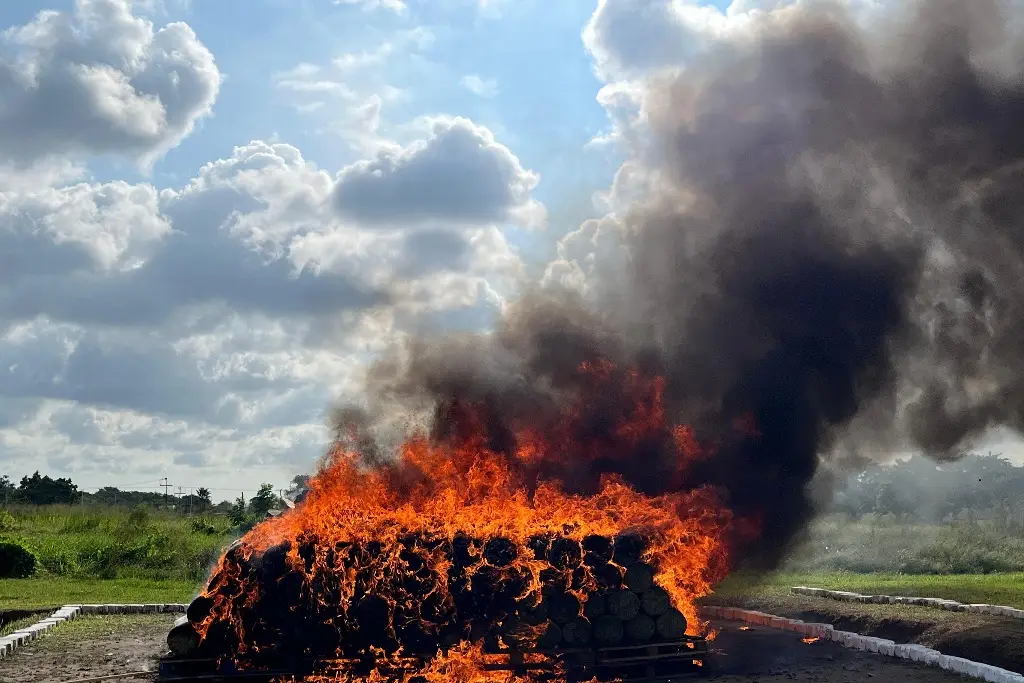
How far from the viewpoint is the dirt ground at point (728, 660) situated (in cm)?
1731

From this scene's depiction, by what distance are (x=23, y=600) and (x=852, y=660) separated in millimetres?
24839

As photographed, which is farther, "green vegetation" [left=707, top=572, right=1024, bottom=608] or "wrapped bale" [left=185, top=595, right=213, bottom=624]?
"green vegetation" [left=707, top=572, right=1024, bottom=608]

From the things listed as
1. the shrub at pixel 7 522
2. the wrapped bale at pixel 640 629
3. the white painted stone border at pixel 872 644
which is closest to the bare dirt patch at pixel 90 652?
the wrapped bale at pixel 640 629

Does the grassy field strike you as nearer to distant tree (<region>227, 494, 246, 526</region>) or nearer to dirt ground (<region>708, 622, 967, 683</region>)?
distant tree (<region>227, 494, 246, 526</region>)

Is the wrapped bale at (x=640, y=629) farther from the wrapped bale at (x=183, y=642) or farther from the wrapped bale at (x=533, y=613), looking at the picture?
the wrapped bale at (x=183, y=642)

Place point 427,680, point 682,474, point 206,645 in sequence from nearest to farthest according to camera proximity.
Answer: point 427,680 → point 206,645 → point 682,474

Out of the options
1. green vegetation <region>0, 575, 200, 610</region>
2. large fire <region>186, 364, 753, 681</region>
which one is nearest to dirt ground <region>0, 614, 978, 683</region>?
large fire <region>186, 364, 753, 681</region>

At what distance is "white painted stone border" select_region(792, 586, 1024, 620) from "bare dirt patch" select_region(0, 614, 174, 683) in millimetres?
18266

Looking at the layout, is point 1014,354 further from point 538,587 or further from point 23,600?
point 23,600

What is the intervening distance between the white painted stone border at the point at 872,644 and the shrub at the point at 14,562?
1057 inches

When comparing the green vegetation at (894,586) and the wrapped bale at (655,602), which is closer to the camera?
the wrapped bale at (655,602)

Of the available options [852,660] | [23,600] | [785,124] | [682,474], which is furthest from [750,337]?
[23,600]

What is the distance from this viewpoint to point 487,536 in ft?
60.4

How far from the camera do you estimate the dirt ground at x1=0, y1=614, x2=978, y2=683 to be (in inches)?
682
